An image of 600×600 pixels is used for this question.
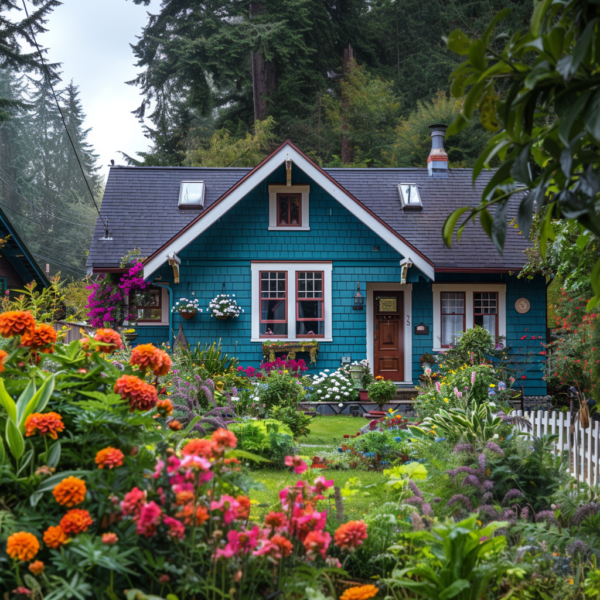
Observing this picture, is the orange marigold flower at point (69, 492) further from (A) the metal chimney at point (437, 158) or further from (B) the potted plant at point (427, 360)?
(A) the metal chimney at point (437, 158)

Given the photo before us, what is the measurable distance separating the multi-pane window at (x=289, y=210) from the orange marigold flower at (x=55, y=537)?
37.6ft

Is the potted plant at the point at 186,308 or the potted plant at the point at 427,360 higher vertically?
the potted plant at the point at 186,308

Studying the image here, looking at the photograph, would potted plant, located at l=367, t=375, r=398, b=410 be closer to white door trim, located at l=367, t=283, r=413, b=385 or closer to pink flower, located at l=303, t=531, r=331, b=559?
white door trim, located at l=367, t=283, r=413, b=385

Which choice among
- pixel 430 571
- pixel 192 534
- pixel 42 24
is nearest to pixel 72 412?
pixel 192 534

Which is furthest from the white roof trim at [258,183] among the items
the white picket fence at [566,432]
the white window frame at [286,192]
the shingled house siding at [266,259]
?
the white picket fence at [566,432]

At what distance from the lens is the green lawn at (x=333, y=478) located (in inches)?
157

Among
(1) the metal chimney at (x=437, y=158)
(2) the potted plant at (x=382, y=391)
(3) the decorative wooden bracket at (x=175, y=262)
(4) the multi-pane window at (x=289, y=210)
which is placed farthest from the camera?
(1) the metal chimney at (x=437, y=158)

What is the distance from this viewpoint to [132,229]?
46.4ft

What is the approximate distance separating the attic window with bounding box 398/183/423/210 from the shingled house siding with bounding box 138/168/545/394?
8.04ft

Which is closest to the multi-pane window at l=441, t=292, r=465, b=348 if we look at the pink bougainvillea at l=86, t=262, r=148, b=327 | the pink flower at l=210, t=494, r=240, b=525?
the pink bougainvillea at l=86, t=262, r=148, b=327

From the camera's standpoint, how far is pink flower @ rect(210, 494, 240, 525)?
2.19 m

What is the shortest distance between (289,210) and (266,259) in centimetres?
117

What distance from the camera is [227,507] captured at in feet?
7.36

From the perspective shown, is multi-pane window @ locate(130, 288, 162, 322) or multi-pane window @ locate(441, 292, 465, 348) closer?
multi-pane window @ locate(130, 288, 162, 322)
